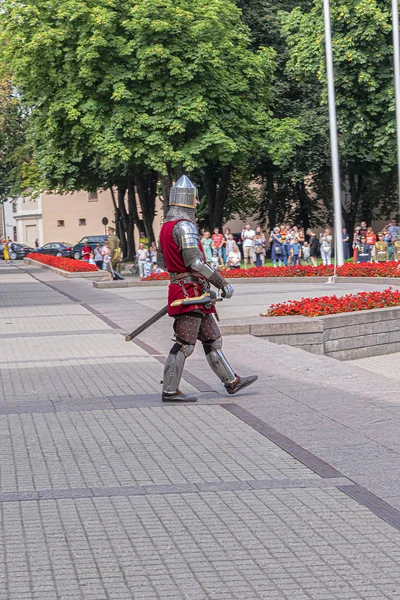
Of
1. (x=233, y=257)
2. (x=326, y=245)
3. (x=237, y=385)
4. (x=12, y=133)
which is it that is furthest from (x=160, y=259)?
(x=12, y=133)

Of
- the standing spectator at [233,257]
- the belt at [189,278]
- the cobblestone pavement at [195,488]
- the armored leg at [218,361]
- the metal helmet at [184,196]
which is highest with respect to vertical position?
the metal helmet at [184,196]

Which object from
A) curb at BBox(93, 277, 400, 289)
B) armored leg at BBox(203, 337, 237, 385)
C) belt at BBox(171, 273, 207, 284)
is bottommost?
curb at BBox(93, 277, 400, 289)

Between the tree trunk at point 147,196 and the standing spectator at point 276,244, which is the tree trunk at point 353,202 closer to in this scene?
the tree trunk at point 147,196

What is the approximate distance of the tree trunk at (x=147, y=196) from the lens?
48594 millimetres

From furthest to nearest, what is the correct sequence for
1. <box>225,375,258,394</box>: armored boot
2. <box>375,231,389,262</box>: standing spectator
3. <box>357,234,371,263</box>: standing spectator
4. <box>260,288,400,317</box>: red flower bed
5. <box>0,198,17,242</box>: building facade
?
1. <box>0,198,17,242</box>: building facade
2. <box>357,234,371,263</box>: standing spectator
3. <box>375,231,389,262</box>: standing spectator
4. <box>260,288,400,317</box>: red flower bed
5. <box>225,375,258,394</box>: armored boot

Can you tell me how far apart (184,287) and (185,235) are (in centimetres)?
44

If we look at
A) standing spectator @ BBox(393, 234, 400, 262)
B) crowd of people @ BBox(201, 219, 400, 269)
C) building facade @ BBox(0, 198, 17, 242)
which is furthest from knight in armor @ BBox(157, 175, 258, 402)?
building facade @ BBox(0, 198, 17, 242)

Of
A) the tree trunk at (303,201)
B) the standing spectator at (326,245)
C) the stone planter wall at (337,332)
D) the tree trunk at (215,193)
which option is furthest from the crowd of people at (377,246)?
the tree trunk at (303,201)

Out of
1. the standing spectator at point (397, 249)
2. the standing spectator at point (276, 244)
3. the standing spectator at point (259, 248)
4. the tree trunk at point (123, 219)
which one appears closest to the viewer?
the standing spectator at point (397, 249)

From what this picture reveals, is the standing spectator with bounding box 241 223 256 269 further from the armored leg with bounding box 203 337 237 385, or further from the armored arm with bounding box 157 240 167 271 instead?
the armored leg with bounding box 203 337 237 385

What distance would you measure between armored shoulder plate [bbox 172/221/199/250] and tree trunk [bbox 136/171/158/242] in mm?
39247

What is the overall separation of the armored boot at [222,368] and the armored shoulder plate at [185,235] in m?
0.90

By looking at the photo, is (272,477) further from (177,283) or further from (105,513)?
(177,283)

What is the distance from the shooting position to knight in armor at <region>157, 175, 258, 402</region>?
28.7 feet
